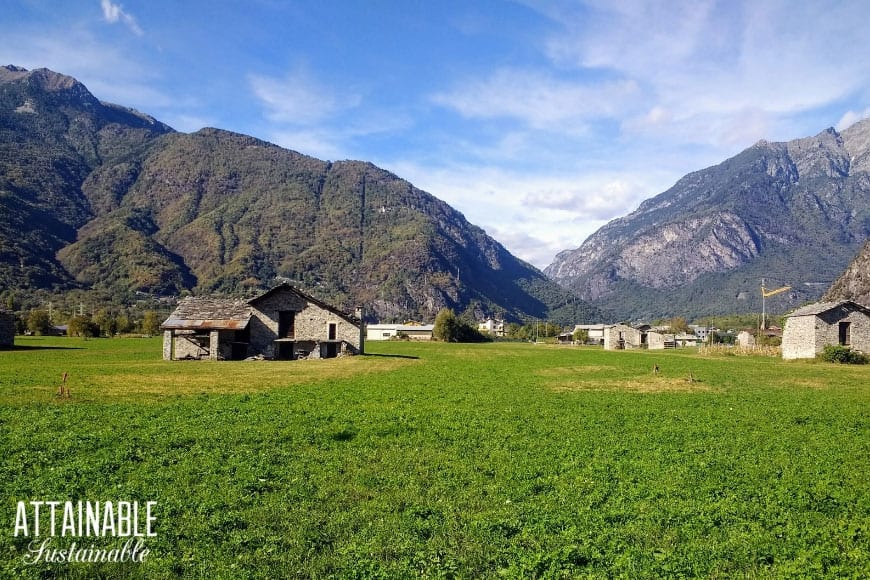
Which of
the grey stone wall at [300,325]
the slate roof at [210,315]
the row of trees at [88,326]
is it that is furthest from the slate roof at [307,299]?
the row of trees at [88,326]

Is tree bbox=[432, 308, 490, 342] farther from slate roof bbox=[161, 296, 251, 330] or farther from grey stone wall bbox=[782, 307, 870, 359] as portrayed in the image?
grey stone wall bbox=[782, 307, 870, 359]

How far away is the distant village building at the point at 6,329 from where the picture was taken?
60.4 meters

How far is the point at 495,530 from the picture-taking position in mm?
9734

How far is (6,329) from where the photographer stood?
61.0 metres

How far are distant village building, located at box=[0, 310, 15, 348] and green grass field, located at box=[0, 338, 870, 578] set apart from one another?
147 ft

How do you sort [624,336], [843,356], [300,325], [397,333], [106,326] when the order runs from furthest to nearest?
[397,333]
[624,336]
[106,326]
[300,325]
[843,356]

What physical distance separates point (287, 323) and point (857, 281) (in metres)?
151

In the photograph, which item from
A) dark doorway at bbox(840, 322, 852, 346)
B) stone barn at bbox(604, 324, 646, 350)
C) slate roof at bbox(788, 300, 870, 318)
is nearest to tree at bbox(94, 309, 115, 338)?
stone barn at bbox(604, 324, 646, 350)

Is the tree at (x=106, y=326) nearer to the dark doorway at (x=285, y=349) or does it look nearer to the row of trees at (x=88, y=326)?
the row of trees at (x=88, y=326)

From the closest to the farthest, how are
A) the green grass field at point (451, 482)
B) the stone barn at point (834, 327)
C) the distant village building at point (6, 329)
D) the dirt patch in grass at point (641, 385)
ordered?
the green grass field at point (451, 482) < the dirt patch in grass at point (641, 385) < the stone barn at point (834, 327) < the distant village building at point (6, 329)

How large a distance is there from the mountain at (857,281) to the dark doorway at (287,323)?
139 m

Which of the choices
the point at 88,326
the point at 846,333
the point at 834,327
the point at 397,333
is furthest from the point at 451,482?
the point at 397,333

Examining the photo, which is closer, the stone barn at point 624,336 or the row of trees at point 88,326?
the row of trees at point 88,326

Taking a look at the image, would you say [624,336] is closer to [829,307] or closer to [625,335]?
[625,335]
